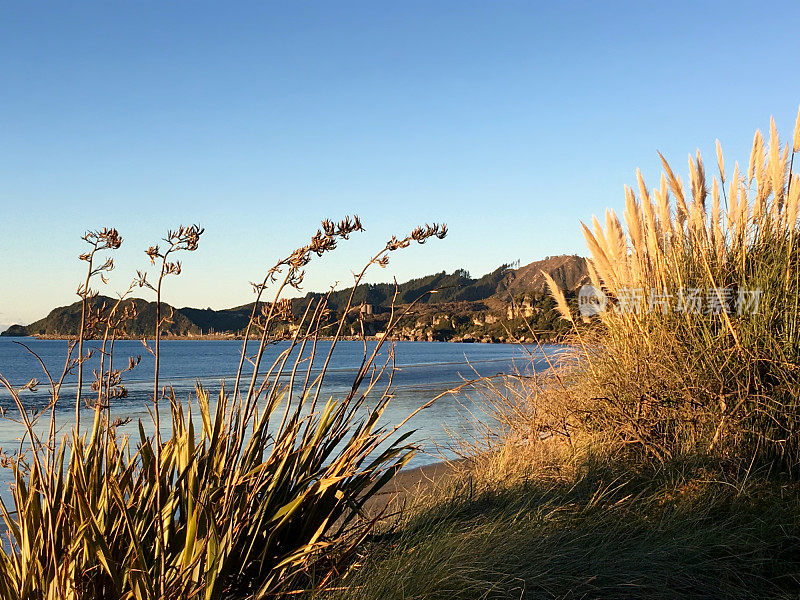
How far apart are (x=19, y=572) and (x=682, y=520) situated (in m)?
3.22

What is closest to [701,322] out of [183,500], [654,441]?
[654,441]

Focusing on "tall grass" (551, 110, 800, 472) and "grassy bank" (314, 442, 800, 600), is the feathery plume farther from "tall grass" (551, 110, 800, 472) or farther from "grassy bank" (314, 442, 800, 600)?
"grassy bank" (314, 442, 800, 600)

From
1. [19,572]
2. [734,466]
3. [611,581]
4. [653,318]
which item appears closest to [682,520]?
[611,581]

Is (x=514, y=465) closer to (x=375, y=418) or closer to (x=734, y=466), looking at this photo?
(x=734, y=466)

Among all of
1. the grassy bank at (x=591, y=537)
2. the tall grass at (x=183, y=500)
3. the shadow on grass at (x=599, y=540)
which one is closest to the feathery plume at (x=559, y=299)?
the grassy bank at (x=591, y=537)

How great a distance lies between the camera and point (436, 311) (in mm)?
3775

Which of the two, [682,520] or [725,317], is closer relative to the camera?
[682,520]

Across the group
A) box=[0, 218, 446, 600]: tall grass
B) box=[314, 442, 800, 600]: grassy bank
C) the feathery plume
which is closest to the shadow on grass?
box=[314, 442, 800, 600]: grassy bank

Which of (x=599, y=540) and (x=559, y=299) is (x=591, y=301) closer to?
(x=559, y=299)

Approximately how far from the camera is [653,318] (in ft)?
19.3

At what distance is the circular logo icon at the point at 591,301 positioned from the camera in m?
6.61

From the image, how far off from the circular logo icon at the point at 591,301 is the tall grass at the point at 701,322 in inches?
3.5

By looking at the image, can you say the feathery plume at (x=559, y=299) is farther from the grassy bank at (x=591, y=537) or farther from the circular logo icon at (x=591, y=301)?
the grassy bank at (x=591, y=537)

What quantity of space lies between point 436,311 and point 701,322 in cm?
281
